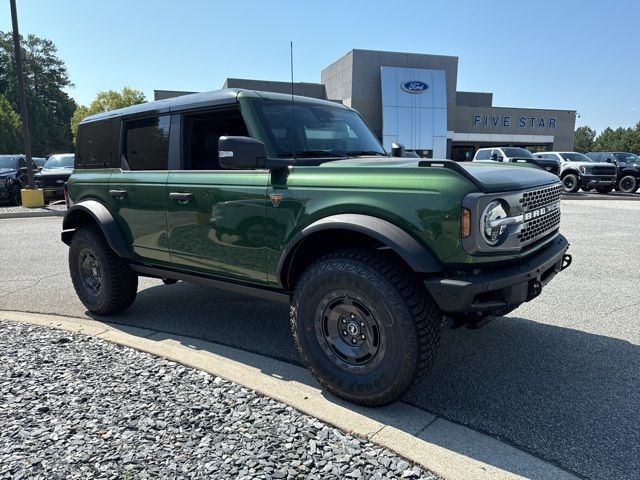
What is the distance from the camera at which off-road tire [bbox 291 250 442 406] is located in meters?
2.58

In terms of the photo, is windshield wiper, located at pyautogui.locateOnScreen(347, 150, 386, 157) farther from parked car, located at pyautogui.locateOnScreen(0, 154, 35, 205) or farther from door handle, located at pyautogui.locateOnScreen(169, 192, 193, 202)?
parked car, located at pyautogui.locateOnScreen(0, 154, 35, 205)

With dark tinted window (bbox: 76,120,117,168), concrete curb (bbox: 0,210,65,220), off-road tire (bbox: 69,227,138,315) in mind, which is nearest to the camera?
off-road tire (bbox: 69,227,138,315)

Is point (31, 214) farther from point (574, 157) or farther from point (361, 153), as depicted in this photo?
point (574, 157)

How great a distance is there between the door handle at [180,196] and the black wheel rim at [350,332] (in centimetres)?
142

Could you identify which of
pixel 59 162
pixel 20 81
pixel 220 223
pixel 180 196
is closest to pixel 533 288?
pixel 220 223

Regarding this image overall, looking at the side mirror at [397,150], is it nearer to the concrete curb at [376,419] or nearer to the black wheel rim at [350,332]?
the black wheel rim at [350,332]

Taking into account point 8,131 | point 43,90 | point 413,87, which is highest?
point 43,90

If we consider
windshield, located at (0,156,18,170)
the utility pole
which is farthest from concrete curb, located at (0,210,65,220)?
windshield, located at (0,156,18,170)

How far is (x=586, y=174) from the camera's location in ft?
64.9

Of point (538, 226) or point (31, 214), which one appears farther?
point (31, 214)

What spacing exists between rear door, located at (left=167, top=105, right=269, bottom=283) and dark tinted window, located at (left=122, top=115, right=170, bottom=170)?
24cm

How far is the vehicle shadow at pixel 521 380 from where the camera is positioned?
7.95 ft

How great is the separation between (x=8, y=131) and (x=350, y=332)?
62308 mm

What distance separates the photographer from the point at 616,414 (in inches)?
107
